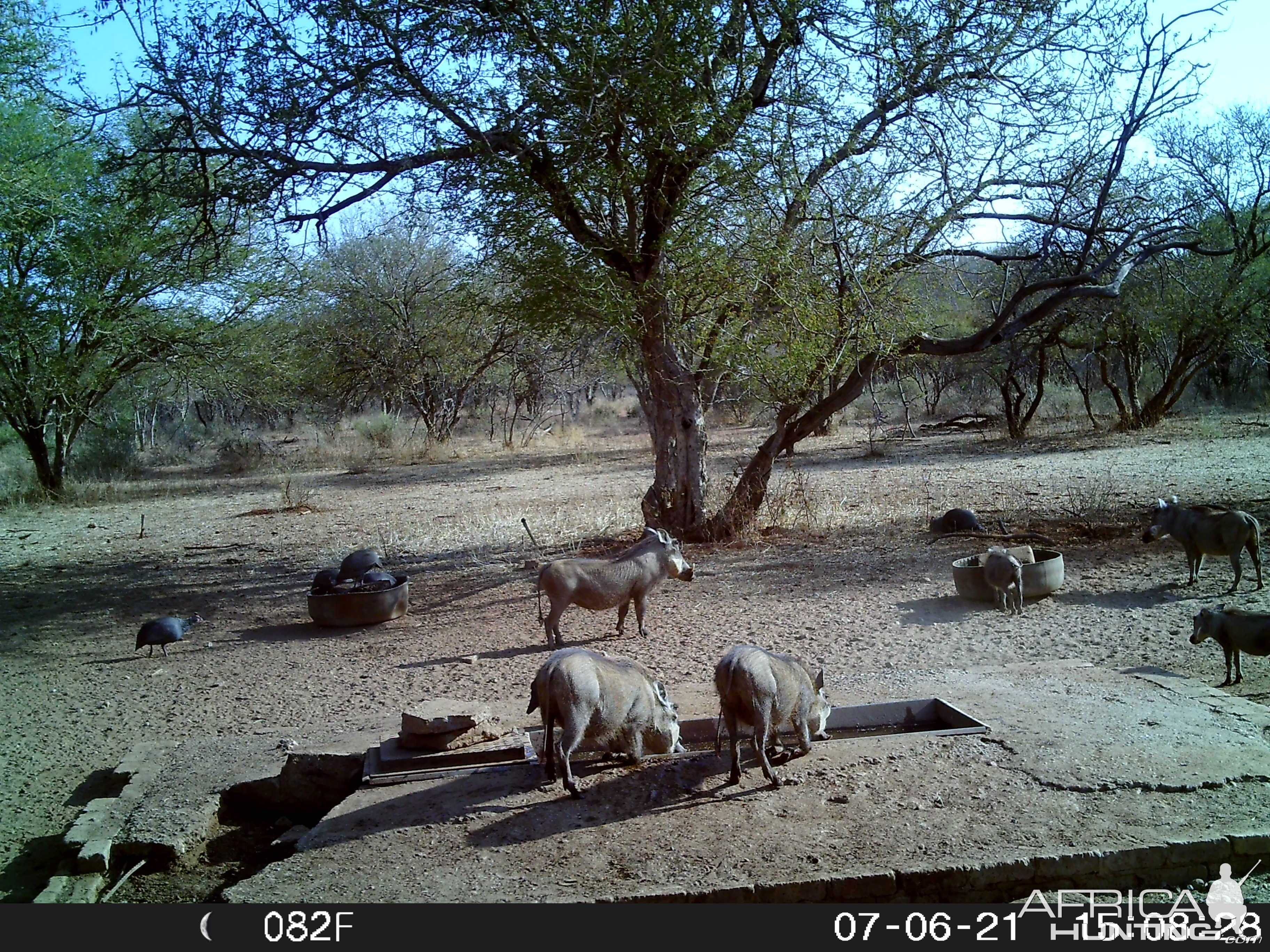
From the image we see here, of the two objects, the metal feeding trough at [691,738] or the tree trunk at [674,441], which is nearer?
the metal feeding trough at [691,738]

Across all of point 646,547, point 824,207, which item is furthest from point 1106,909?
point 824,207

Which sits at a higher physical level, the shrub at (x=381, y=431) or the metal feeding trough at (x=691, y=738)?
the shrub at (x=381, y=431)

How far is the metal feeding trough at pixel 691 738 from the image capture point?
4.93 m

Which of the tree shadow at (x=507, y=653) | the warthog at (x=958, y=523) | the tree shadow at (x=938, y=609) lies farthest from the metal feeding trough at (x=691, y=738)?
the warthog at (x=958, y=523)

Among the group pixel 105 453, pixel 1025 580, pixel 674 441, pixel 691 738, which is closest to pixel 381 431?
pixel 105 453

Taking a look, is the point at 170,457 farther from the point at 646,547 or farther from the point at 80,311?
the point at 646,547

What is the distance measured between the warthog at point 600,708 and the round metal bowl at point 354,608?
4015 millimetres

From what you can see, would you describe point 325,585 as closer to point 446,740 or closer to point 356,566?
point 356,566

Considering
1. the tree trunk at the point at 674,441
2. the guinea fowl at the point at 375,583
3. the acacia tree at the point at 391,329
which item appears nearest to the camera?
the guinea fowl at the point at 375,583

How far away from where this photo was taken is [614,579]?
7.76m

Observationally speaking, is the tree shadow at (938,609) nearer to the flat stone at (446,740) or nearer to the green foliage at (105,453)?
the flat stone at (446,740)

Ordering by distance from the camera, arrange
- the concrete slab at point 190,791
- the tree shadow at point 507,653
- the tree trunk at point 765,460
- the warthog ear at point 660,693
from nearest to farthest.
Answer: the concrete slab at point 190,791
the warthog ear at point 660,693
the tree shadow at point 507,653
the tree trunk at point 765,460

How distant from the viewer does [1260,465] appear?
15.2 metres

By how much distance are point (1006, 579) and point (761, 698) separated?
13.6 ft
